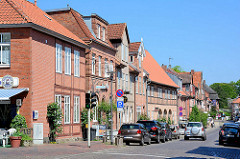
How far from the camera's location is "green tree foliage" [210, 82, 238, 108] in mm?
179750

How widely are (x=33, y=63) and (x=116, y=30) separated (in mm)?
18410

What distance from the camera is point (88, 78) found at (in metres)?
32.6

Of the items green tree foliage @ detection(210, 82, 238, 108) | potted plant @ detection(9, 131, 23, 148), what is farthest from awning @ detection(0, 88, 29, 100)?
green tree foliage @ detection(210, 82, 238, 108)

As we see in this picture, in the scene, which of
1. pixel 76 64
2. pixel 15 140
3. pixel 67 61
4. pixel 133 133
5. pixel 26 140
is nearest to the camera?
pixel 15 140

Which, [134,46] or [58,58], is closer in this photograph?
[58,58]

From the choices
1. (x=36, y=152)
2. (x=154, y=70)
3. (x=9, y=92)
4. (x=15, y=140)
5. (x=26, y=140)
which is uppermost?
(x=154, y=70)

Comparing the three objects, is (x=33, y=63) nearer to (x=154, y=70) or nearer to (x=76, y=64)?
(x=76, y=64)

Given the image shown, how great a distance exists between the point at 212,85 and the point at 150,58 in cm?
12488

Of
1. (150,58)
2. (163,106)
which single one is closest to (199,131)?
(163,106)

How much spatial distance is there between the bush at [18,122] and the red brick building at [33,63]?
0.35 meters

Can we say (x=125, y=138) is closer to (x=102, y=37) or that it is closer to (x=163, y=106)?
(x=102, y=37)

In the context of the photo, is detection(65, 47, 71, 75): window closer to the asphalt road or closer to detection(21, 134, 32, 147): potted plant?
detection(21, 134, 32, 147): potted plant

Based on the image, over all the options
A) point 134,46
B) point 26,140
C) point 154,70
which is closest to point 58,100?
point 26,140

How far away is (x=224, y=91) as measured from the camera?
18112 centimetres
